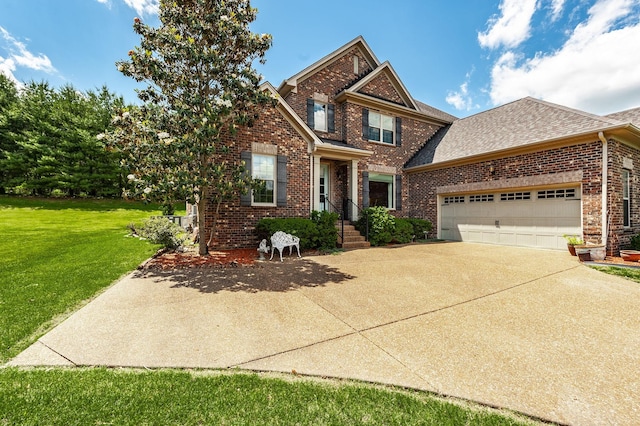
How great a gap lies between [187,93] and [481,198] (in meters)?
11.3

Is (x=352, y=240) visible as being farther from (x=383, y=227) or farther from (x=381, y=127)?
(x=381, y=127)

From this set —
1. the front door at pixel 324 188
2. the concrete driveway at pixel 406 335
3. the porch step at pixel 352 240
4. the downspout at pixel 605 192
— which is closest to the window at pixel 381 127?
the front door at pixel 324 188

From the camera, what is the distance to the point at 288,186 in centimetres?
970

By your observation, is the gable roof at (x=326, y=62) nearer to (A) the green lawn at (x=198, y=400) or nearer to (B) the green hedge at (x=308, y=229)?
(B) the green hedge at (x=308, y=229)

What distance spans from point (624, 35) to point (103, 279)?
15650mm

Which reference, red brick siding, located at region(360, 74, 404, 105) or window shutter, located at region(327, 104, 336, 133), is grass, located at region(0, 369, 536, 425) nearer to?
window shutter, located at region(327, 104, 336, 133)

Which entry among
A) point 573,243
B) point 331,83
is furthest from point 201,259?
point 573,243

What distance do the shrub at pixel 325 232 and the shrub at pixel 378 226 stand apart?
64.8 inches

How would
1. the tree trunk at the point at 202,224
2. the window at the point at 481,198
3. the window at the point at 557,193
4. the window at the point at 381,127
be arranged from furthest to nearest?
the window at the point at 381,127
the window at the point at 481,198
the window at the point at 557,193
the tree trunk at the point at 202,224

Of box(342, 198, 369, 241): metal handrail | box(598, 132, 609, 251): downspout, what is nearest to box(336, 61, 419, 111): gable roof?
box(342, 198, 369, 241): metal handrail

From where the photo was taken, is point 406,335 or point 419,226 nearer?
point 406,335

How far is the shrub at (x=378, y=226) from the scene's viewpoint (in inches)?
408

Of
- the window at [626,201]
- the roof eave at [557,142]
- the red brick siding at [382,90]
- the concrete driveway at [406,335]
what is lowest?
the concrete driveway at [406,335]

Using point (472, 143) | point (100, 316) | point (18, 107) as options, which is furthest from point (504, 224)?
point (18, 107)
